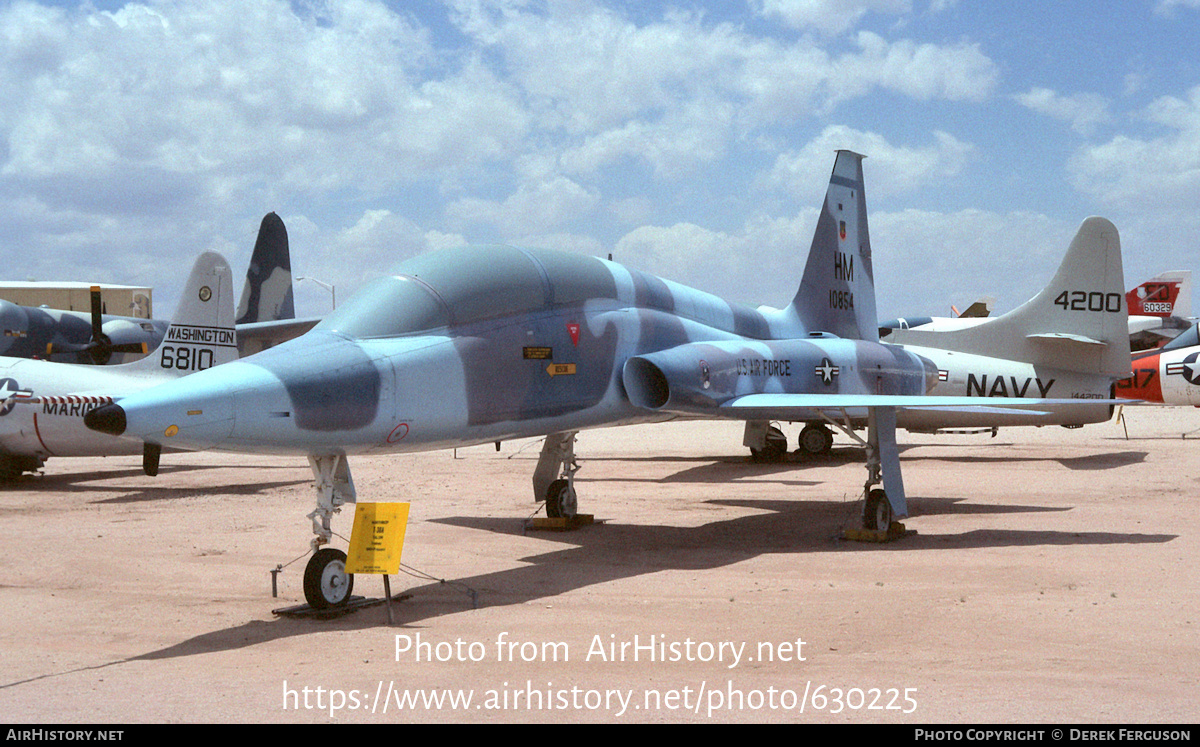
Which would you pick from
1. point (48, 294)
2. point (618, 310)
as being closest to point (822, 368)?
point (618, 310)

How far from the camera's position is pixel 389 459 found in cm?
2350

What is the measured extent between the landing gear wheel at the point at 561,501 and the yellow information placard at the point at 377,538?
5.01 metres

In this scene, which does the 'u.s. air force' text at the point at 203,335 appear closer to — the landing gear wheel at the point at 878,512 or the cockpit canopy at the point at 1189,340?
the landing gear wheel at the point at 878,512

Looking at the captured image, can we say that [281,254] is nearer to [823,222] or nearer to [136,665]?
[823,222]

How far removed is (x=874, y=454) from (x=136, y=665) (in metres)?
8.29

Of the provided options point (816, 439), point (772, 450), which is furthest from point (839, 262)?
point (816, 439)

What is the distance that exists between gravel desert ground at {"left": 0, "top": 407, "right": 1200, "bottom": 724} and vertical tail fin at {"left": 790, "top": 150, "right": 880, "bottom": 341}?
2769mm

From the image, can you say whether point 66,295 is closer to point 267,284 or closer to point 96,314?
point 96,314

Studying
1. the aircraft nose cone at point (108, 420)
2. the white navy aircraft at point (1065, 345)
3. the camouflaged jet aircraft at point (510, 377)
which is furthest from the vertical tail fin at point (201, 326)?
the white navy aircraft at point (1065, 345)

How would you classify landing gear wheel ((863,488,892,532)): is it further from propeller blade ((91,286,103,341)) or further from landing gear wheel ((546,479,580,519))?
propeller blade ((91,286,103,341))

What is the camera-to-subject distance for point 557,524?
13023 mm

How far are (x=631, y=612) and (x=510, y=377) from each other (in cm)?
253

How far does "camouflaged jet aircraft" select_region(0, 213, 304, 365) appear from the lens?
24.1 m

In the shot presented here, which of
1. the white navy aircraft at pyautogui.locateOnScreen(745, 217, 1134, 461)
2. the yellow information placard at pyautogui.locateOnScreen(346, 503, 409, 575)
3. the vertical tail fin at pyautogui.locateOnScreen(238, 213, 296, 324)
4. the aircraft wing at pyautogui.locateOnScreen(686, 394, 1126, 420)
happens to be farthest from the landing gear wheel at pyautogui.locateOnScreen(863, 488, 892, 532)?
the vertical tail fin at pyautogui.locateOnScreen(238, 213, 296, 324)
